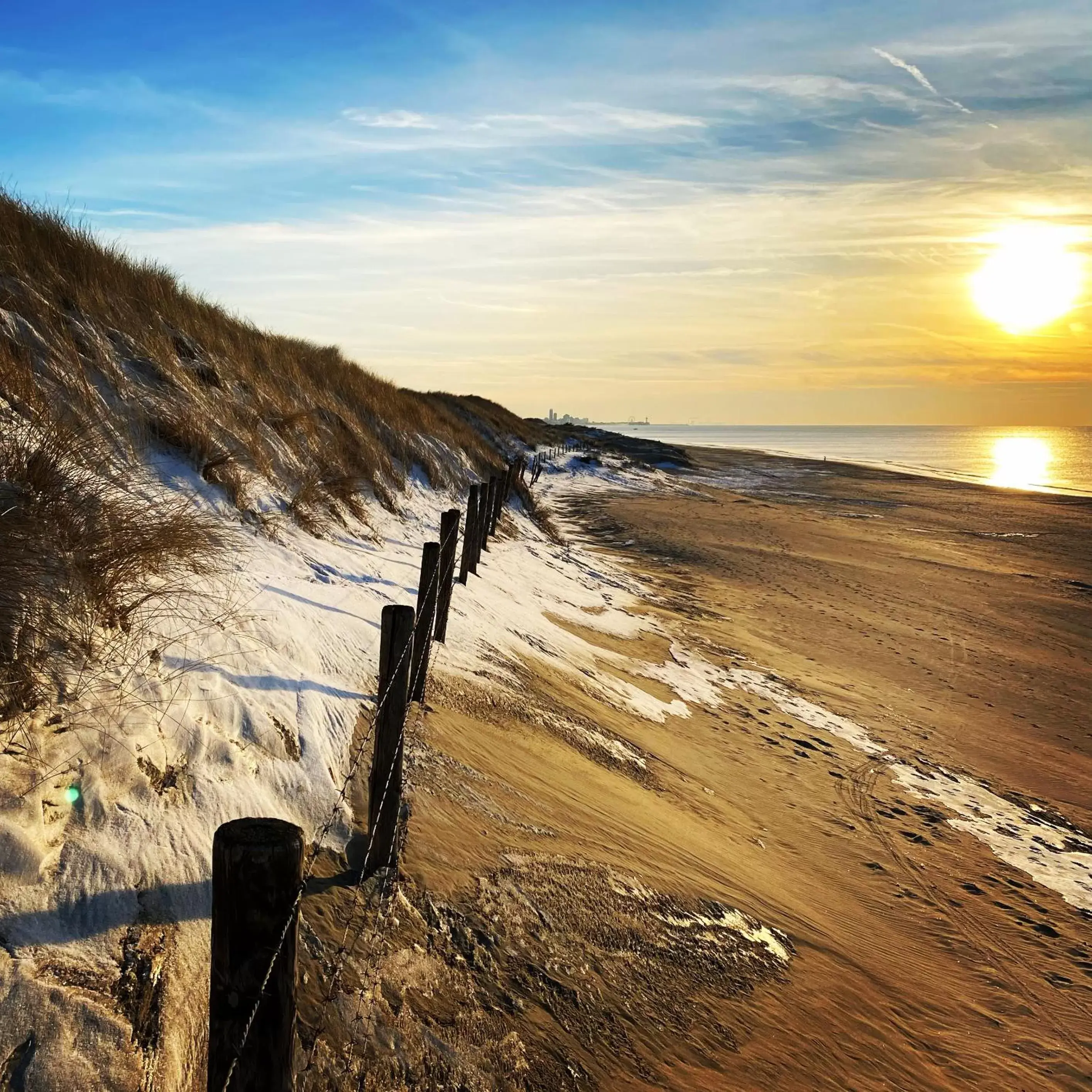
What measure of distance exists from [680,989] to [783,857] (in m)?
2.28

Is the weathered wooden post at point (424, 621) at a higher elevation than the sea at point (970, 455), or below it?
below

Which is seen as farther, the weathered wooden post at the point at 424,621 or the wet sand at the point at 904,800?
the weathered wooden post at the point at 424,621

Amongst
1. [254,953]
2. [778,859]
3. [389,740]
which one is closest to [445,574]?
[389,740]

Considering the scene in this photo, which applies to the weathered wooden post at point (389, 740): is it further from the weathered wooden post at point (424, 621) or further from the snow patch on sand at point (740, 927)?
the snow patch on sand at point (740, 927)

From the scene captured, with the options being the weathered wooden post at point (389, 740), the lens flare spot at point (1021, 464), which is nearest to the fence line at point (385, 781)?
the weathered wooden post at point (389, 740)

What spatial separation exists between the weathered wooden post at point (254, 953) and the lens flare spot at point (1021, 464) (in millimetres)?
53219

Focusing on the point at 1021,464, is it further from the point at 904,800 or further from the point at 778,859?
the point at 778,859

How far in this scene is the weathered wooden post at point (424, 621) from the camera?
5102mm

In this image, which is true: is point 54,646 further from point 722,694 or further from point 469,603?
point 722,694

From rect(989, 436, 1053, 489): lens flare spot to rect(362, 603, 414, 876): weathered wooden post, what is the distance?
5167 centimetres

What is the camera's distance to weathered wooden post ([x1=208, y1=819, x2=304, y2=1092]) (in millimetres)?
1601

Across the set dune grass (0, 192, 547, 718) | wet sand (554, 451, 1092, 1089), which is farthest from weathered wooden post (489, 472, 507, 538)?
wet sand (554, 451, 1092, 1089)

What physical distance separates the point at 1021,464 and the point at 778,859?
286ft

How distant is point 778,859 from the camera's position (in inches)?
222
